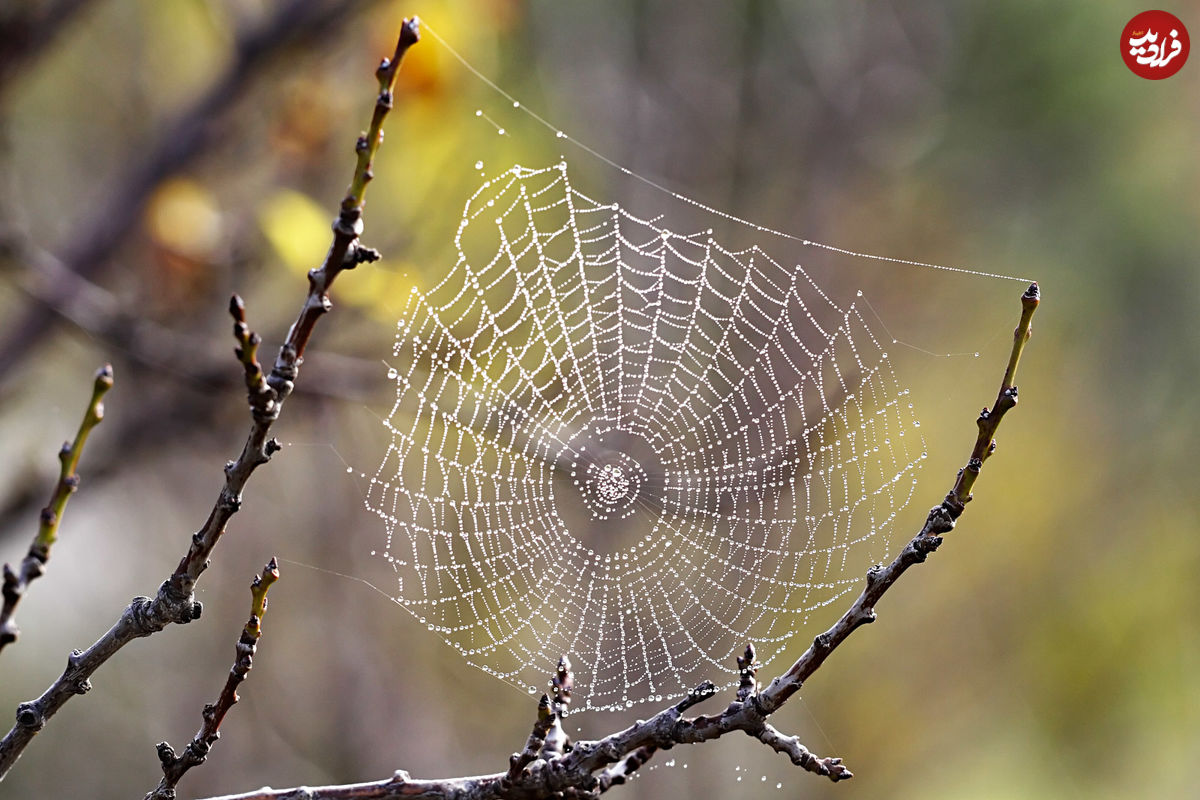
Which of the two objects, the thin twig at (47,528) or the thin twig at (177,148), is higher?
the thin twig at (177,148)

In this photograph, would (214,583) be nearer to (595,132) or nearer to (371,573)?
(371,573)

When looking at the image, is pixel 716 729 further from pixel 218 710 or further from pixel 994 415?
pixel 218 710

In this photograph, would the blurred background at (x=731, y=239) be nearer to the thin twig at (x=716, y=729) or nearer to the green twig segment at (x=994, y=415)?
the thin twig at (x=716, y=729)

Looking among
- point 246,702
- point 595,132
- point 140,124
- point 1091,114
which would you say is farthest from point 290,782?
point 1091,114

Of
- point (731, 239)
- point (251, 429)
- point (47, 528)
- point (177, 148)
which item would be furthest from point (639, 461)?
point (47, 528)

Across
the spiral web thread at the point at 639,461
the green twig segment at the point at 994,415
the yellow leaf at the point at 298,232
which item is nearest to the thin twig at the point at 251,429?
the green twig segment at the point at 994,415
